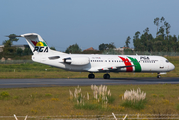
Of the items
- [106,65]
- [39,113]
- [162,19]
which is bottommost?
[39,113]

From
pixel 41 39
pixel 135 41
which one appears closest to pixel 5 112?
pixel 41 39

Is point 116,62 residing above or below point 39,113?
above

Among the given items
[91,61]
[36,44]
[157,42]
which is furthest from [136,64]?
[157,42]

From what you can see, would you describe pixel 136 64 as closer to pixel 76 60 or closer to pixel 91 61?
pixel 91 61

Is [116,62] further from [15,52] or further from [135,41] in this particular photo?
[135,41]

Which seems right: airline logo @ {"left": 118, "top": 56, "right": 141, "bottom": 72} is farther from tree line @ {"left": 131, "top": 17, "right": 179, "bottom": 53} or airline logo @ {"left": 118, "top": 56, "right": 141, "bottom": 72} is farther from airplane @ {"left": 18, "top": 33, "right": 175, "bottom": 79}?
tree line @ {"left": 131, "top": 17, "right": 179, "bottom": 53}

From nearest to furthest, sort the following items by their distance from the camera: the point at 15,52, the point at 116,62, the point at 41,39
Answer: the point at 41,39
the point at 116,62
the point at 15,52

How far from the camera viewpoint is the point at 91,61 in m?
36.2

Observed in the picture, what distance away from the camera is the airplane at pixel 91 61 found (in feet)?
113

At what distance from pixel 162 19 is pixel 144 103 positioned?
11956 cm

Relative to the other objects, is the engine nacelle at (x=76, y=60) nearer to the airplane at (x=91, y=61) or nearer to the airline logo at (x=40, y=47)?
the airplane at (x=91, y=61)

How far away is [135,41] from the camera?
13062 cm

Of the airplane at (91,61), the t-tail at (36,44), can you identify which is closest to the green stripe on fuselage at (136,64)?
the airplane at (91,61)

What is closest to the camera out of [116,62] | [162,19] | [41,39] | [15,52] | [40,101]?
[40,101]
